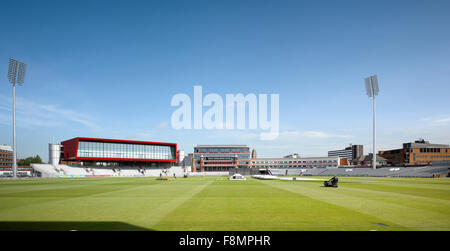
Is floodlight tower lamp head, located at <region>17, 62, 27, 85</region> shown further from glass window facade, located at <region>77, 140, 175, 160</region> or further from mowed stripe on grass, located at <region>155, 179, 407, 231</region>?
mowed stripe on grass, located at <region>155, 179, 407, 231</region>

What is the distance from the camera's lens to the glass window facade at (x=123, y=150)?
303ft

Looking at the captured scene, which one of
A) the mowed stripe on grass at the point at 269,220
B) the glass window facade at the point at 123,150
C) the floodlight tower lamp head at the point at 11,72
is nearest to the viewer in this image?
the mowed stripe on grass at the point at 269,220

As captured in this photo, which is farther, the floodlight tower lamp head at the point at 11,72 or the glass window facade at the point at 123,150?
the glass window facade at the point at 123,150

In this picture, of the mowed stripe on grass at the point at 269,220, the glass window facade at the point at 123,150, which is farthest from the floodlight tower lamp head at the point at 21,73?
the mowed stripe on grass at the point at 269,220

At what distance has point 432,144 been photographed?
12988 cm

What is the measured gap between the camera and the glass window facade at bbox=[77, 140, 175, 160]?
92.4 metres

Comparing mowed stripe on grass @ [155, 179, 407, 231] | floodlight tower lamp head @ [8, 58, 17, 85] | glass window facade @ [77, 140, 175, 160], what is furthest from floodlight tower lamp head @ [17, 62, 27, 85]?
mowed stripe on grass @ [155, 179, 407, 231]

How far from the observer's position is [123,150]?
99375 millimetres

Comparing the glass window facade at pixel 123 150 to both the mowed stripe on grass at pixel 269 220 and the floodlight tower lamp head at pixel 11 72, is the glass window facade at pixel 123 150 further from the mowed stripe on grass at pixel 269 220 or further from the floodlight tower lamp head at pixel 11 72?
the mowed stripe on grass at pixel 269 220

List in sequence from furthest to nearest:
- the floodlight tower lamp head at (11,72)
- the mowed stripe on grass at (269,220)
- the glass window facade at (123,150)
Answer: the glass window facade at (123,150), the floodlight tower lamp head at (11,72), the mowed stripe on grass at (269,220)
